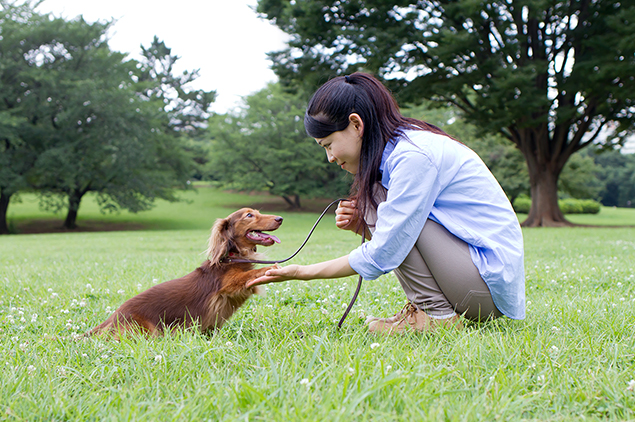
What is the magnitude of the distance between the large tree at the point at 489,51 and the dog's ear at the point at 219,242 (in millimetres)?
12715

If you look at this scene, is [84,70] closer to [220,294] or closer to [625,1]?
[625,1]

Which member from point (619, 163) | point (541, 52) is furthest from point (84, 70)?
point (619, 163)

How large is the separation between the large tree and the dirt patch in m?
14.6

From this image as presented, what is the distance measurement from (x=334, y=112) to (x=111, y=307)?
2.49 m

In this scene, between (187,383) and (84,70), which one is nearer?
(187,383)

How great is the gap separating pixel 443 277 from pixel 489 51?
15731 millimetres

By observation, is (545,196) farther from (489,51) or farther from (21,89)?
(21,89)

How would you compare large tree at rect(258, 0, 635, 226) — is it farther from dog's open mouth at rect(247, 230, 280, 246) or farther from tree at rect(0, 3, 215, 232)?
dog's open mouth at rect(247, 230, 280, 246)

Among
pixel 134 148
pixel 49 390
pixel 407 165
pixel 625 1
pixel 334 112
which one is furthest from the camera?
pixel 134 148

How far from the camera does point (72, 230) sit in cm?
2478

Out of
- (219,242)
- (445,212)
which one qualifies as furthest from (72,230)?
(445,212)

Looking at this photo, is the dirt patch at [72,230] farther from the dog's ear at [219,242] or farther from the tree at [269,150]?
the dog's ear at [219,242]

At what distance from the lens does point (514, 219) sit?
2488mm

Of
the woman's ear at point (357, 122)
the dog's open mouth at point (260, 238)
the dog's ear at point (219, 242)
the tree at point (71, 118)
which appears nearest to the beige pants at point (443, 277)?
the woman's ear at point (357, 122)
